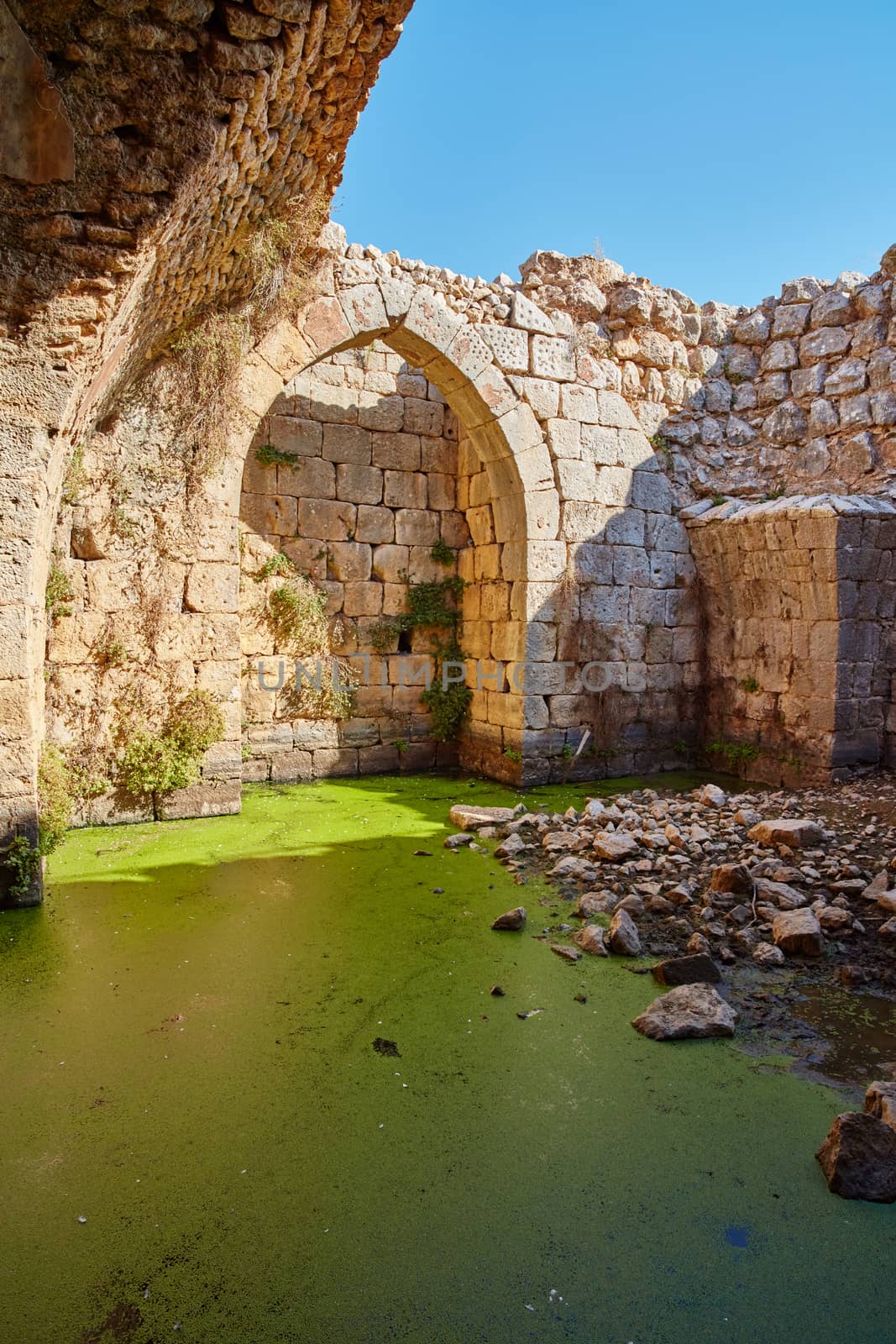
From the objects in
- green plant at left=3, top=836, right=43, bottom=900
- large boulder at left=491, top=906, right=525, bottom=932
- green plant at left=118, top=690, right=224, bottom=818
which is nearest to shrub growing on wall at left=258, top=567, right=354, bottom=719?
green plant at left=118, top=690, right=224, bottom=818

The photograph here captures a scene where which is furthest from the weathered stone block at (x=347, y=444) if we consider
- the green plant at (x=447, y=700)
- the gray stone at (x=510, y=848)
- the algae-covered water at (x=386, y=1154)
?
the algae-covered water at (x=386, y=1154)

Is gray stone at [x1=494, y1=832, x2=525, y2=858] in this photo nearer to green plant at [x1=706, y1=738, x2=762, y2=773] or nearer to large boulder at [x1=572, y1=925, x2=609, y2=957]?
large boulder at [x1=572, y1=925, x2=609, y2=957]

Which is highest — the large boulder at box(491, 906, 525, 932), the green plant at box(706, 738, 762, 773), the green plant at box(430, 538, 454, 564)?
the green plant at box(430, 538, 454, 564)

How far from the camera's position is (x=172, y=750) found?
5715 millimetres

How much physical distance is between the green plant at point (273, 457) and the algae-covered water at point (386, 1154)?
14.2ft

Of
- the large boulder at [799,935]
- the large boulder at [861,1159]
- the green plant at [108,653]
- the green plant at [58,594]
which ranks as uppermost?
the green plant at [58,594]

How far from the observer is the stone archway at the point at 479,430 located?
604cm

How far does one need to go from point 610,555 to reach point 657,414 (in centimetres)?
155

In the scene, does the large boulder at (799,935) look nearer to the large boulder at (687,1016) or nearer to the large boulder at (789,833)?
the large boulder at (687,1016)

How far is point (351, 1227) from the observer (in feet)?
6.63

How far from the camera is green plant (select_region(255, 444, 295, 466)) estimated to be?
7055mm

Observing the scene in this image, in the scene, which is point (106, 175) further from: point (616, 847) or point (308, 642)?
point (308, 642)

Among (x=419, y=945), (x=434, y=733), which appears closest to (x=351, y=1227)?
(x=419, y=945)

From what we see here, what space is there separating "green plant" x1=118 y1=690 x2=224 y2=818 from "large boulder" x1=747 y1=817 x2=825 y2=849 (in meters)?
3.69
